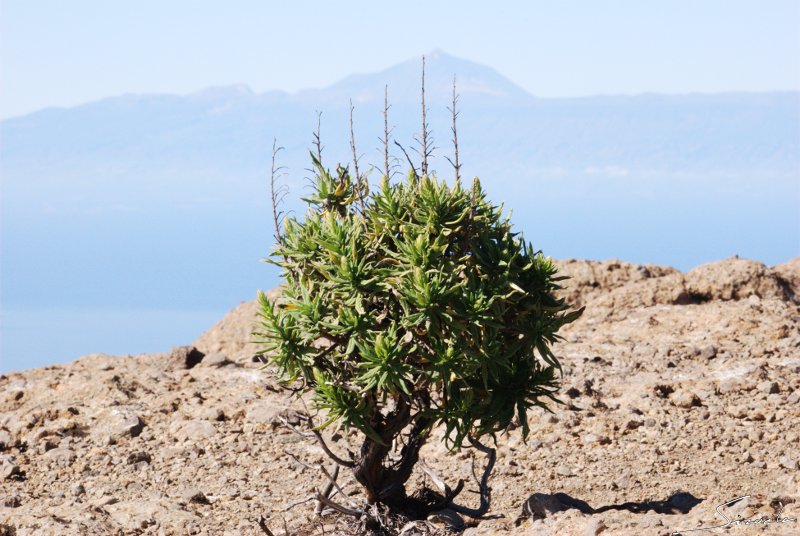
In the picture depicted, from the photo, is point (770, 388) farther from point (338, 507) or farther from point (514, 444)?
point (338, 507)

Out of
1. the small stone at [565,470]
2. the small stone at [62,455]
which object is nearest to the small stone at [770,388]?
the small stone at [565,470]

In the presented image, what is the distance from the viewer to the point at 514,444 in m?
12.1

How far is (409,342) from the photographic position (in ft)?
27.5

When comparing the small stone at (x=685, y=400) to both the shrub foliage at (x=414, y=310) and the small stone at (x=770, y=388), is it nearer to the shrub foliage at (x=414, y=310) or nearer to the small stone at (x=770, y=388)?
the small stone at (x=770, y=388)

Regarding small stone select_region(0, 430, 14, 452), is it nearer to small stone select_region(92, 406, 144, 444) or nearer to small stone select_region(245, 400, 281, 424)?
small stone select_region(92, 406, 144, 444)

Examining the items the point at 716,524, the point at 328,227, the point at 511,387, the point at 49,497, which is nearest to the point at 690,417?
the point at 511,387

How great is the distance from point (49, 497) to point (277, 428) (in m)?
2.97

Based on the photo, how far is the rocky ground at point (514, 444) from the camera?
32.3 feet

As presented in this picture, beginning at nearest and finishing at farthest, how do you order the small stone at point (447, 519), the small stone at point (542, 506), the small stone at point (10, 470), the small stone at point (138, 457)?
the small stone at point (542, 506), the small stone at point (447, 519), the small stone at point (10, 470), the small stone at point (138, 457)

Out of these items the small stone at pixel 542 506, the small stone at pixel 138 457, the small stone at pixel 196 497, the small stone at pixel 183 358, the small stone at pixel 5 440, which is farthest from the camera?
the small stone at pixel 183 358

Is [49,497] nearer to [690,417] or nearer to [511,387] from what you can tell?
[511,387]

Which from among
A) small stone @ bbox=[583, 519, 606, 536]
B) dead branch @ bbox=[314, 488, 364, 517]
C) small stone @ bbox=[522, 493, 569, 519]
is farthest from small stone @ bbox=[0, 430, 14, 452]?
small stone @ bbox=[583, 519, 606, 536]

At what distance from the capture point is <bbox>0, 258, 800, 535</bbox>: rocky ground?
985cm

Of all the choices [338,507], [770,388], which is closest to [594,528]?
[338,507]
